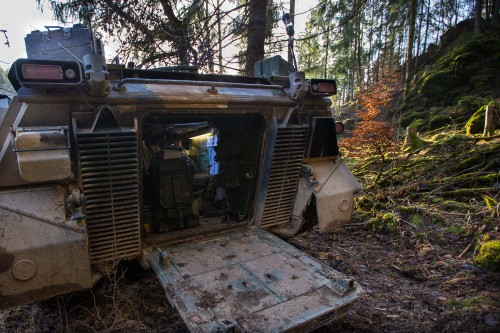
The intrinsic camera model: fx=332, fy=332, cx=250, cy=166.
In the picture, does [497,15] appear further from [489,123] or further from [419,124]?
[489,123]

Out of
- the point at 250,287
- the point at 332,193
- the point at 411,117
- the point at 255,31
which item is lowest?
the point at 250,287

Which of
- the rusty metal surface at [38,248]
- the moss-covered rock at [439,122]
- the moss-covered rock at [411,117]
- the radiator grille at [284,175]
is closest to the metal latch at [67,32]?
the rusty metal surface at [38,248]

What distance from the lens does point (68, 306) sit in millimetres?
2521

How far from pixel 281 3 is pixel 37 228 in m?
6.94

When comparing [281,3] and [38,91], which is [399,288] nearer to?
[38,91]

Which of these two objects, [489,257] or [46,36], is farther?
[46,36]

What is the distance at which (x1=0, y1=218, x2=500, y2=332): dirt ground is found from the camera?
235cm

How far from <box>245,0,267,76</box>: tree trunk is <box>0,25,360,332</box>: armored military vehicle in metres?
3.44

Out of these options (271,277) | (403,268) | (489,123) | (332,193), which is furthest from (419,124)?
(271,277)

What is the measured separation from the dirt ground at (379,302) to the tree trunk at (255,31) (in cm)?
469

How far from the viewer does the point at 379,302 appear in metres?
2.75

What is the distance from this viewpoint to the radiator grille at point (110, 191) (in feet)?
7.39

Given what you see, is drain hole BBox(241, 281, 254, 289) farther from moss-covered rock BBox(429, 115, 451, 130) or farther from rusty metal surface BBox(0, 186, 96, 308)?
moss-covered rock BBox(429, 115, 451, 130)

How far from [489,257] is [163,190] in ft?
9.97
